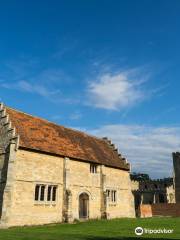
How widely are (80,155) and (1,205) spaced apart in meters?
10.8

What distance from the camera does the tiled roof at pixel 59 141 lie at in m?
28.9

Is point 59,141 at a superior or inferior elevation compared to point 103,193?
superior

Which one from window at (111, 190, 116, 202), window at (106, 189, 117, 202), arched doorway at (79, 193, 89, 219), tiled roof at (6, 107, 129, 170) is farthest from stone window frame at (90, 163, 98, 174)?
window at (111, 190, 116, 202)

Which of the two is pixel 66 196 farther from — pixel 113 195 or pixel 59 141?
pixel 113 195

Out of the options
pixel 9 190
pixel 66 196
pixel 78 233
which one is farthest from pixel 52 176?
pixel 78 233

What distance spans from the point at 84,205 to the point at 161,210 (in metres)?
17.1

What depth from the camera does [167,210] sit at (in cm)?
4412

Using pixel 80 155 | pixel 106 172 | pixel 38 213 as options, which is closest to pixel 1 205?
pixel 38 213

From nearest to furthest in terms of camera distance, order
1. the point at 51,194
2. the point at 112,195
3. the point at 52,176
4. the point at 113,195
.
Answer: the point at 51,194 → the point at 52,176 → the point at 112,195 → the point at 113,195

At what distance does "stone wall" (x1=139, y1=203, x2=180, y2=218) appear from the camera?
141 feet

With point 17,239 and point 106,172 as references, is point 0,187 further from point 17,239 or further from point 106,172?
point 106,172

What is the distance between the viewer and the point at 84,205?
32.4 metres

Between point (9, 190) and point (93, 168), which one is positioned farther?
point (93, 168)

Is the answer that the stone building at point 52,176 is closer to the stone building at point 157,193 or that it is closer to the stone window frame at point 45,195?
the stone window frame at point 45,195
